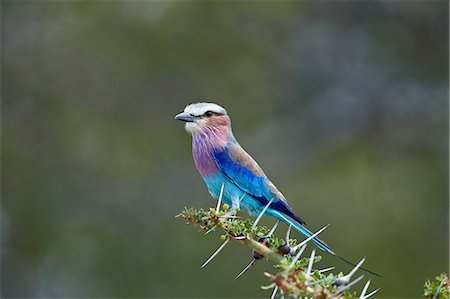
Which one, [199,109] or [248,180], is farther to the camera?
[199,109]

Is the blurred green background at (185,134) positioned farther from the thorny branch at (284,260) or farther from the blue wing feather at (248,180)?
the thorny branch at (284,260)

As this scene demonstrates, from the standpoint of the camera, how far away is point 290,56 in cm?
905

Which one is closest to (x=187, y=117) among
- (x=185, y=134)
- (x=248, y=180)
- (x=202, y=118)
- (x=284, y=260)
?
(x=202, y=118)

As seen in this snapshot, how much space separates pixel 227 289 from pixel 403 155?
7.62 feet

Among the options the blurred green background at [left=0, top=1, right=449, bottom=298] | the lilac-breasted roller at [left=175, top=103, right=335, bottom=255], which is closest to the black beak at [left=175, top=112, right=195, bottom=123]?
the lilac-breasted roller at [left=175, top=103, right=335, bottom=255]

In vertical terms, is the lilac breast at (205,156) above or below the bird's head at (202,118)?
below

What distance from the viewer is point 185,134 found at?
8.71m

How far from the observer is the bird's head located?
3.86 meters

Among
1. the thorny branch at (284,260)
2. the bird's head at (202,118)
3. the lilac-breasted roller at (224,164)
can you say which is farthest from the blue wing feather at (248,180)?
the thorny branch at (284,260)

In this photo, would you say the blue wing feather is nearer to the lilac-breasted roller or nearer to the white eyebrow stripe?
the lilac-breasted roller

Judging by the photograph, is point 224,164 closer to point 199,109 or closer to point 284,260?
point 199,109

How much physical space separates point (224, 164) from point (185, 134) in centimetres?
492

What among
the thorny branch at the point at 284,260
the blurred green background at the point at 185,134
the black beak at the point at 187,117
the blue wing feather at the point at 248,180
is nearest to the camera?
the thorny branch at the point at 284,260

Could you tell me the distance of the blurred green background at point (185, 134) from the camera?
27.7 feet
